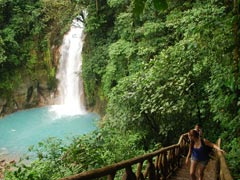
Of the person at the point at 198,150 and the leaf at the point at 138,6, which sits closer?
the leaf at the point at 138,6

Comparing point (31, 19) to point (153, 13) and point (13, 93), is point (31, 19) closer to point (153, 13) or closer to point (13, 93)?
point (13, 93)

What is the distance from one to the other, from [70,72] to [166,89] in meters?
14.2

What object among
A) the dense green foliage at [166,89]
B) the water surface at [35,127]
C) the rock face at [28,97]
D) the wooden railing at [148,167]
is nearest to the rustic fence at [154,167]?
the wooden railing at [148,167]

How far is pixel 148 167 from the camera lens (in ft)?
15.2

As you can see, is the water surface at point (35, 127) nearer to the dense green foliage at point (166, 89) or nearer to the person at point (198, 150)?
the dense green foliage at point (166, 89)

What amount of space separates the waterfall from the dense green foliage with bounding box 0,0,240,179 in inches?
252

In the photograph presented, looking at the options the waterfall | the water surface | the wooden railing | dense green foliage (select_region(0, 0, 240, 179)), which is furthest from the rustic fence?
the waterfall

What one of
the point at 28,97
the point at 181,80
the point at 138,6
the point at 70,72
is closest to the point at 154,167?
the point at 138,6

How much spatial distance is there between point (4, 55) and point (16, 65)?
5.66ft

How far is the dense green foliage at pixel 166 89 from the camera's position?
5.82m

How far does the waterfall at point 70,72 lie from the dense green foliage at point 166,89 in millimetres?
6402

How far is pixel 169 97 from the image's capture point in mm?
9195

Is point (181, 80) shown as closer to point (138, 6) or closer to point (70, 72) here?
point (138, 6)

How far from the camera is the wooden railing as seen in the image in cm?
295
